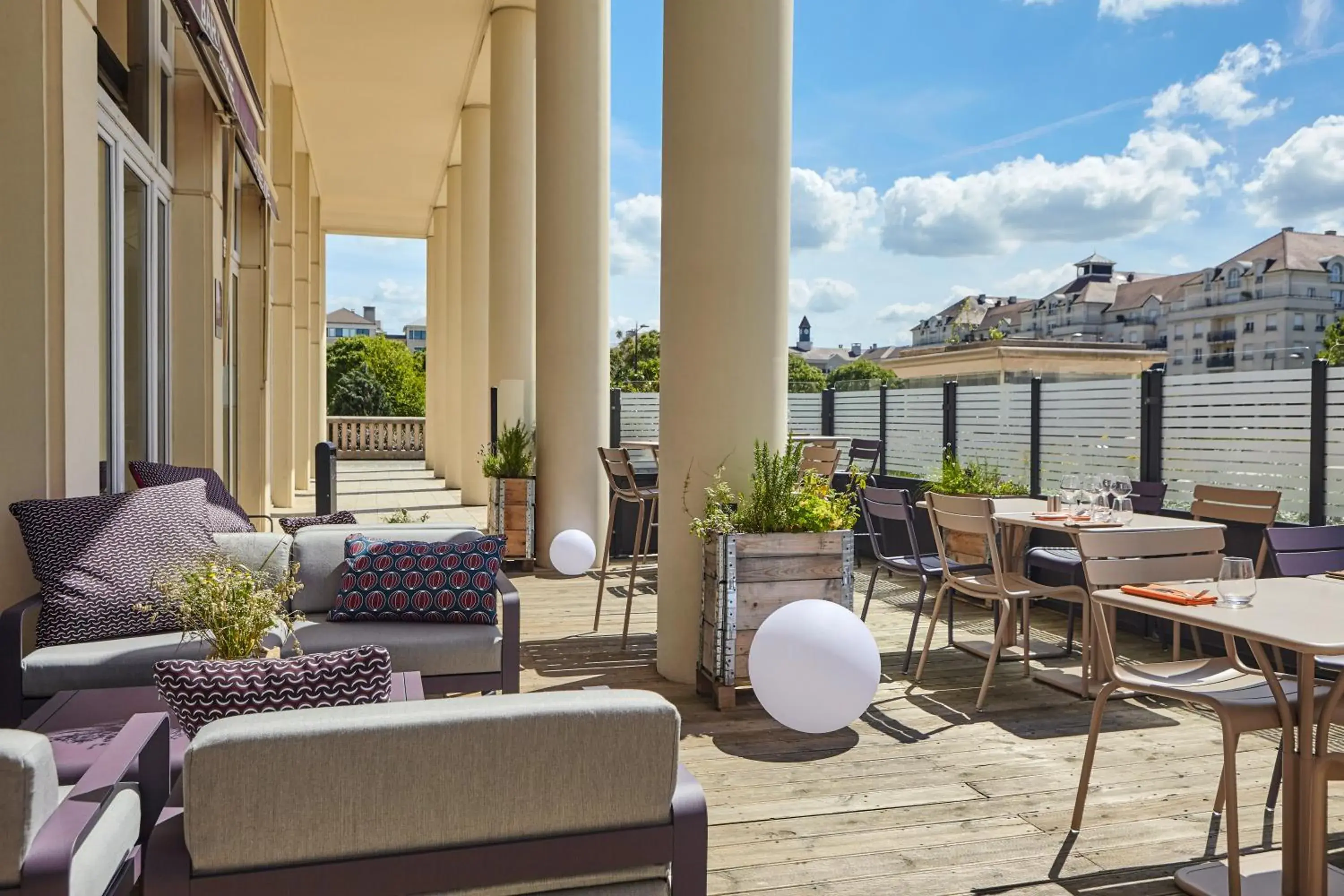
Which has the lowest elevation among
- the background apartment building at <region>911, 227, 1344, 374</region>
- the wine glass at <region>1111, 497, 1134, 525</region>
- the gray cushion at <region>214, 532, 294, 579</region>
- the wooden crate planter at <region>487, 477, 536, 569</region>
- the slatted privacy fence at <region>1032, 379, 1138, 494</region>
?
the wooden crate planter at <region>487, 477, 536, 569</region>

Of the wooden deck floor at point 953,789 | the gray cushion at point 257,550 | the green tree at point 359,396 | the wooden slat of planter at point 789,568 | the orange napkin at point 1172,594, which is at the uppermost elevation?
the green tree at point 359,396

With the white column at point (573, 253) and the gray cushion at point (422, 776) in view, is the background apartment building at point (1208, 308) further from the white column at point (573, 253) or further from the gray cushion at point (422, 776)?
the gray cushion at point (422, 776)

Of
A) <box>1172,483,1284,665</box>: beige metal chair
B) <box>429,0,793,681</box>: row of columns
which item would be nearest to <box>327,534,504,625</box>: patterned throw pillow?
<box>429,0,793,681</box>: row of columns

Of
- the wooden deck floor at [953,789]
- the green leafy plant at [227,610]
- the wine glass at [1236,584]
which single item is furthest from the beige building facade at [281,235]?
the wine glass at [1236,584]

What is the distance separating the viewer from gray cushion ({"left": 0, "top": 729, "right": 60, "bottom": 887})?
1399 mm

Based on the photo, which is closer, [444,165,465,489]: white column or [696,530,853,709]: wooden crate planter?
[696,530,853,709]: wooden crate planter

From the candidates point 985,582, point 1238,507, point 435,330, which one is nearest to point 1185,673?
point 985,582

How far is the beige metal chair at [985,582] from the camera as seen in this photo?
14.5 ft

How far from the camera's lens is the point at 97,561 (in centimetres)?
356

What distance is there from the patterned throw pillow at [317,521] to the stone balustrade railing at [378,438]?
65.8 feet

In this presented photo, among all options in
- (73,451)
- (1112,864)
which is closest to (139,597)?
(73,451)

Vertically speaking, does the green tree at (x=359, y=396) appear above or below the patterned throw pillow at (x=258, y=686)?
above

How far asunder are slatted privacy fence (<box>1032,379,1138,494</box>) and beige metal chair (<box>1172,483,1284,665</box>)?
1.18 m

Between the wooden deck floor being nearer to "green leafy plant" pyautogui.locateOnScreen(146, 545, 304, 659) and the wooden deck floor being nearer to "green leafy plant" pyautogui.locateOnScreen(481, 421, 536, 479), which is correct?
"green leafy plant" pyautogui.locateOnScreen(146, 545, 304, 659)
